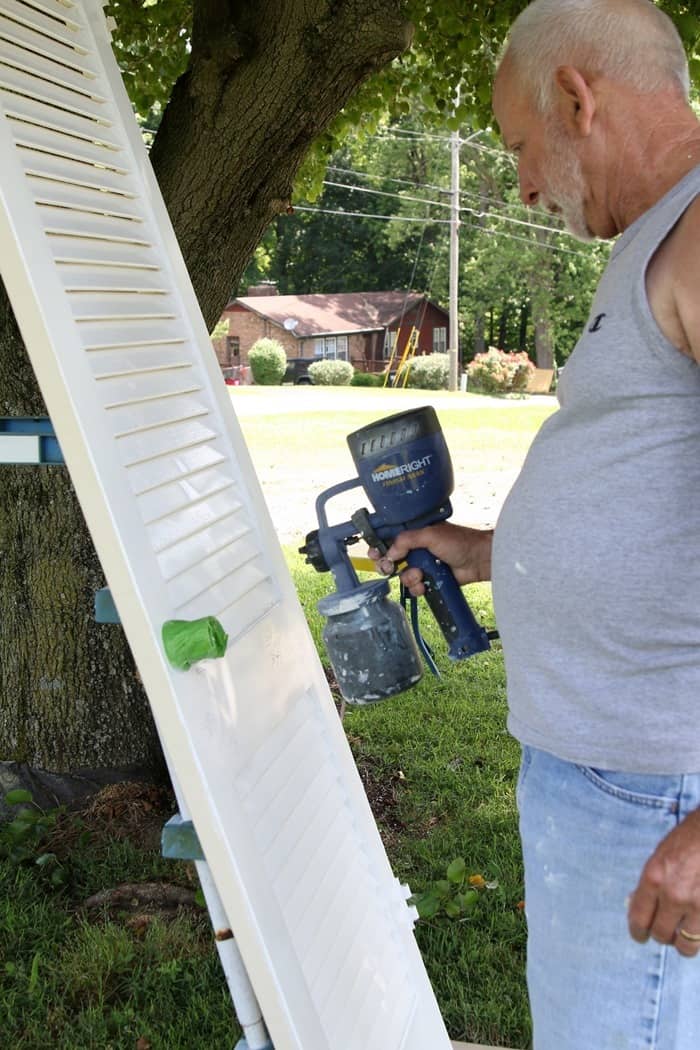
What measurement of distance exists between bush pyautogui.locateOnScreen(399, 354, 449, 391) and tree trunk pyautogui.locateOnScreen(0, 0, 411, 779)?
3241 cm

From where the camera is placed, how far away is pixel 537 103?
160 cm

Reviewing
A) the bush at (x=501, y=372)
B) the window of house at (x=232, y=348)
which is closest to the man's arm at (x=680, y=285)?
the bush at (x=501, y=372)

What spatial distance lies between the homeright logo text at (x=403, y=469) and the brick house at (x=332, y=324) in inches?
1729

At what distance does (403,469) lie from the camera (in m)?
2.15

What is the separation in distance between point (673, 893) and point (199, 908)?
Answer: 2.16m

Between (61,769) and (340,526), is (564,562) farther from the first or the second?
(61,769)

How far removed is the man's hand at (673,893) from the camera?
1372 millimetres

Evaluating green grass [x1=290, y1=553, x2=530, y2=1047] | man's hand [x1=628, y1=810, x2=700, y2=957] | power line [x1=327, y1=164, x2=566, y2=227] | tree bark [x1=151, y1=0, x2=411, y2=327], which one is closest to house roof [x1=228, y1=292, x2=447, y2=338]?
power line [x1=327, y1=164, x2=566, y2=227]

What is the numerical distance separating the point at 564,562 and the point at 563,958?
58 cm

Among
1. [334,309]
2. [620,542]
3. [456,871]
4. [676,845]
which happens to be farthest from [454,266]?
[676,845]

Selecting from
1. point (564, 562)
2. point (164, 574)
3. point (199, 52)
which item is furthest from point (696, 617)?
point (199, 52)

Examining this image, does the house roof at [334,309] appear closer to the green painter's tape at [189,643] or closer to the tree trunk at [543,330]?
the tree trunk at [543,330]

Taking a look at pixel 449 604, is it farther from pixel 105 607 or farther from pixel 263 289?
pixel 263 289

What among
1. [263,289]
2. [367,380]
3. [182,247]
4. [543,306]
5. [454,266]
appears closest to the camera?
[182,247]
